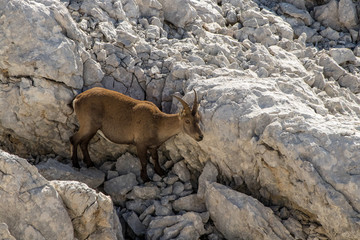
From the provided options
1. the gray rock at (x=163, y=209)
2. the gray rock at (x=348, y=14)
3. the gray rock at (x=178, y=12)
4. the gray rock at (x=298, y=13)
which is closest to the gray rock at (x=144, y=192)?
the gray rock at (x=163, y=209)

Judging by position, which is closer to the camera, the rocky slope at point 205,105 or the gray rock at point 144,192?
the rocky slope at point 205,105

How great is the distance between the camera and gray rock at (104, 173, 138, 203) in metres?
8.40

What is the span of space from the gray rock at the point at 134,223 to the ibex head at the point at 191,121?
1880 millimetres

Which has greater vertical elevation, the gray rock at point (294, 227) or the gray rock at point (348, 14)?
the gray rock at point (348, 14)

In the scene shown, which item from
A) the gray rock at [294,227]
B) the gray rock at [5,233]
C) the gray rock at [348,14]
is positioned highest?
the gray rock at [348,14]

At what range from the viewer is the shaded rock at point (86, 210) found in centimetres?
639

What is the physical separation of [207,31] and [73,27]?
3.44m

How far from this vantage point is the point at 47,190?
20.3ft

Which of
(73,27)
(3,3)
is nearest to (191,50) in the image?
(73,27)

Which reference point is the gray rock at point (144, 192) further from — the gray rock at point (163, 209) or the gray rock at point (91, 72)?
the gray rock at point (91, 72)

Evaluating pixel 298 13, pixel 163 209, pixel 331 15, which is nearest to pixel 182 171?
pixel 163 209

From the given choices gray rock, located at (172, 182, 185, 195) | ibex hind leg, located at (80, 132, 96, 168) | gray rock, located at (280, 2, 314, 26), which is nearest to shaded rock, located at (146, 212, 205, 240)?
gray rock, located at (172, 182, 185, 195)

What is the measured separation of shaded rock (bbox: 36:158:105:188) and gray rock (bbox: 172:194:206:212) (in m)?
1.64

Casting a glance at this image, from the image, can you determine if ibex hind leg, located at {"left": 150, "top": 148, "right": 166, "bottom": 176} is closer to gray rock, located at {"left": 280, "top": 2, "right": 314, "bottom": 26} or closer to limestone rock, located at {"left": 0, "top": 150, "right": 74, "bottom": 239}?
limestone rock, located at {"left": 0, "top": 150, "right": 74, "bottom": 239}
